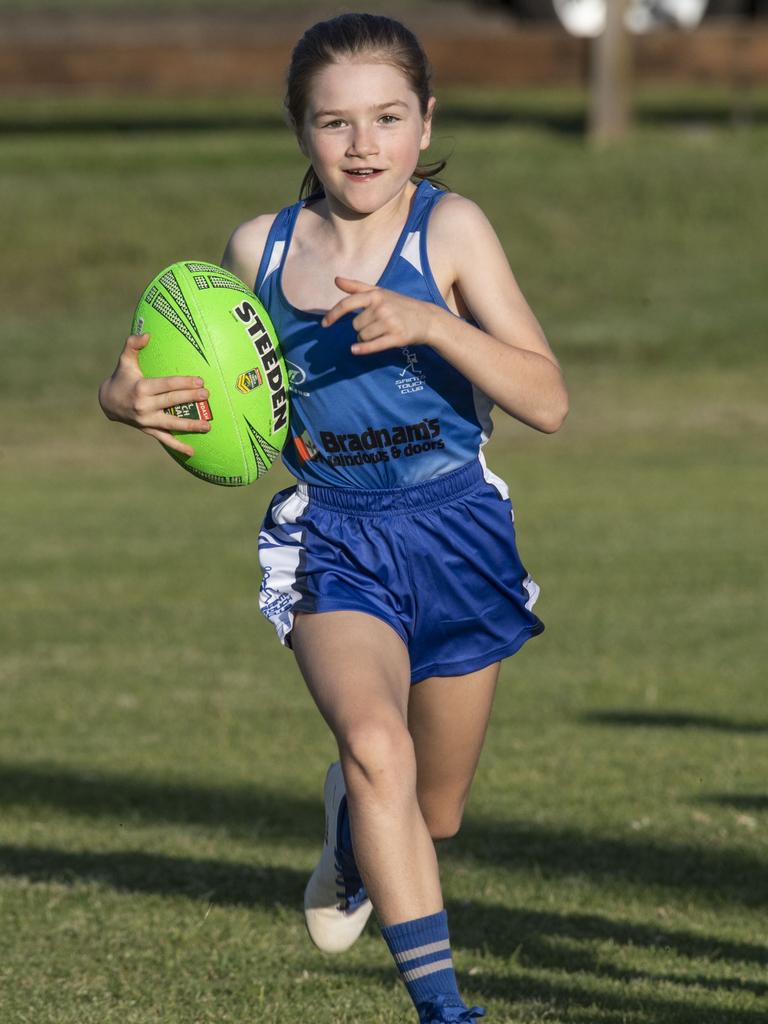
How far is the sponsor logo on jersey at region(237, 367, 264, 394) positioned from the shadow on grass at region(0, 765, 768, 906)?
2.29 meters

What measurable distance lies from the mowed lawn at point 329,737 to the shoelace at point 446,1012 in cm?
75

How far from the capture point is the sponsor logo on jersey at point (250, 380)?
4789 mm

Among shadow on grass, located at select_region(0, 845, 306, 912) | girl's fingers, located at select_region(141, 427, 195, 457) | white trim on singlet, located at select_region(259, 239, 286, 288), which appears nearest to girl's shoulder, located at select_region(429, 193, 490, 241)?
white trim on singlet, located at select_region(259, 239, 286, 288)

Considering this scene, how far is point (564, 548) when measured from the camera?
513 inches

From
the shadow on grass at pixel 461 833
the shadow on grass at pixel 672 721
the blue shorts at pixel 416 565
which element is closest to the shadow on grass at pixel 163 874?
the shadow on grass at pixel 461 833

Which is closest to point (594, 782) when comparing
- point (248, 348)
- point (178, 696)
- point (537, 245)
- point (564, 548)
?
point (178, 696)

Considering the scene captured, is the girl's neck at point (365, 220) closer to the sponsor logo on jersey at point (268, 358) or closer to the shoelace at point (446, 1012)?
the sponsor logo on jersey at point (268, 358)

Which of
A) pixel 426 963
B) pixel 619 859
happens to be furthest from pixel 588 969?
pixel 426 963

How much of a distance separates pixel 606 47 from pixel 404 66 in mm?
21178

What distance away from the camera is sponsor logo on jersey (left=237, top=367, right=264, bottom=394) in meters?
4.79

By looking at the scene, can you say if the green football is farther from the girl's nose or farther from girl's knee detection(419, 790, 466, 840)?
girl's knee detection(419, 790, 466, 840)

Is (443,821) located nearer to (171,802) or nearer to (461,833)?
(461,833)

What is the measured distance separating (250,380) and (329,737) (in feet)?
13.2

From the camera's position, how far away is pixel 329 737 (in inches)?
337
